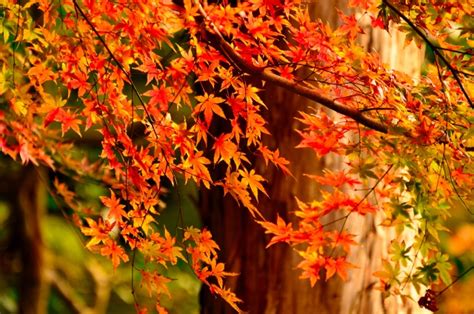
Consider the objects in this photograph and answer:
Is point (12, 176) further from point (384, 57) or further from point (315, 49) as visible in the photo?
point (315, 49)

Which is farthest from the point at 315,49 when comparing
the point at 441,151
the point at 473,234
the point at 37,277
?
the point at 37,277

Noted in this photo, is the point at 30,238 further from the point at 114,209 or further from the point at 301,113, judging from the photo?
the point at 301,113

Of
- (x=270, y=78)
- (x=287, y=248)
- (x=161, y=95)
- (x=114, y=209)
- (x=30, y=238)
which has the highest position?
(x=270, y=78)

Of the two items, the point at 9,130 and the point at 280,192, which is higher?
the point at 280,192

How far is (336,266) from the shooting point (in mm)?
2521

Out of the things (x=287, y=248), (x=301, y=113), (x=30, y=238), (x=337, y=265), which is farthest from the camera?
(x=30, y=238)

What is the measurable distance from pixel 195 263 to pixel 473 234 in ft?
12.8

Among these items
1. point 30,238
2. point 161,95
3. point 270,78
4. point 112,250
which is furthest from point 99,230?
point 30,238

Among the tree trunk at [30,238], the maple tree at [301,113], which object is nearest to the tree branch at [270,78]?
the maple tree at [301,113]

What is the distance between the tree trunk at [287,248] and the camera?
9.90 feet

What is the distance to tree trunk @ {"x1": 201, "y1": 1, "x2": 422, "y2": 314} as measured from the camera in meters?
3.02

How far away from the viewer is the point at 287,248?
Answer: 9.96ft

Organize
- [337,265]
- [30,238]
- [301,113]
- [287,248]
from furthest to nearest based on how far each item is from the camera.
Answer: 1. [30,238]
2. [287,248]
3. [337,265]
4. [301,113]

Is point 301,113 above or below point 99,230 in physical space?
above
